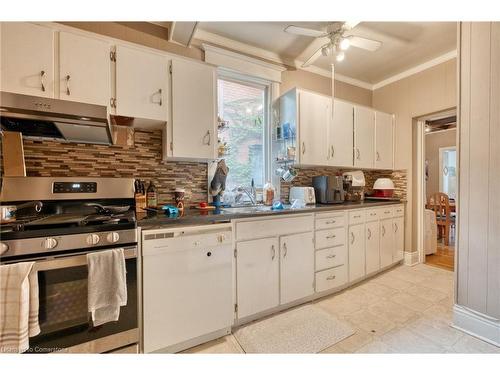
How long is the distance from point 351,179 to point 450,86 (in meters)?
1.57

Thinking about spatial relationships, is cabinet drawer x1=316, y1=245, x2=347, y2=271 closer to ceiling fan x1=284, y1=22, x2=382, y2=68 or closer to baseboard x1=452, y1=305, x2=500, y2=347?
baseboard x1=452, y1=305, x2=500, y2=347

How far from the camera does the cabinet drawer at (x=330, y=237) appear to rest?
7.04ft

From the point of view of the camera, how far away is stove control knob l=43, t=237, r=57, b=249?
3.61 feet

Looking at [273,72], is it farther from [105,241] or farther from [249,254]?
[105,241]

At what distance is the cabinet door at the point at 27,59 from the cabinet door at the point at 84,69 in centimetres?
6

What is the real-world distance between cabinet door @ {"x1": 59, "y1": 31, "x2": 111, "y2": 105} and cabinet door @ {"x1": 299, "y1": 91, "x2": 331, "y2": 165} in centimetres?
180

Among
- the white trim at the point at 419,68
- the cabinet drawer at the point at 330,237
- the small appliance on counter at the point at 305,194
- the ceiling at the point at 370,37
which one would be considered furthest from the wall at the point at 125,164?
the white trim at the point at 419,68

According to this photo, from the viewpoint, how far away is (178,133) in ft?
5.99

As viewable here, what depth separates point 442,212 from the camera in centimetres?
440

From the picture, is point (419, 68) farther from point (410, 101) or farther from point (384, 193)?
point (384, 193)

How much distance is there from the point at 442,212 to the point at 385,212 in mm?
2633

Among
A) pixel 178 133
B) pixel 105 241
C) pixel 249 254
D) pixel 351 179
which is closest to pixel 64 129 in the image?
pixel 178 133

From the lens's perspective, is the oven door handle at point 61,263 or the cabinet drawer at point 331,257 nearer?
the oven door handle at point 61,263

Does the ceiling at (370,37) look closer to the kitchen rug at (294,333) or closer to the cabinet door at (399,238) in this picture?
the cabinet door at (399,238)
